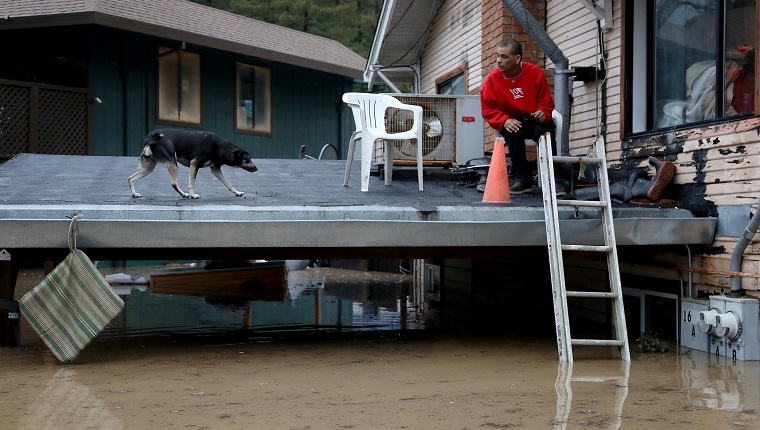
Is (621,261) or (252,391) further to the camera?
(621,261)

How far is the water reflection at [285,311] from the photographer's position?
29.9ft

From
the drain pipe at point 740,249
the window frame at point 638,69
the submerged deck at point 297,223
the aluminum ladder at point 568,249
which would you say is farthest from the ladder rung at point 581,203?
the window frame at point 638,69

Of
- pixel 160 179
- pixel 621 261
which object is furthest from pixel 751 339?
pixel 160 179

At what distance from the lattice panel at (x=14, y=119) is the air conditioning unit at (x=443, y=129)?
23.1ft

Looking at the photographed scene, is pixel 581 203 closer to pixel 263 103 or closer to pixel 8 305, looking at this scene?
pixel 8 305

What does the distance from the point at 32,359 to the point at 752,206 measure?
5486 mm

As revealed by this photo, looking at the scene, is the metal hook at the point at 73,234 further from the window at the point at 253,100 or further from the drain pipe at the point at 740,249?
the window at the point at 253,100

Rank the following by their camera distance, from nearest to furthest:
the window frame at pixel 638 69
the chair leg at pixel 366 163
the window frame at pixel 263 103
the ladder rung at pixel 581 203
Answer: the ladder rung at pixel 581 203 < the chair leg at pixel 366 163 < the window frame at pixel 638 69 < the window frame at pixel 263 103

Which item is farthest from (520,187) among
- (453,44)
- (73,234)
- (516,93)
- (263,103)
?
(263,103)

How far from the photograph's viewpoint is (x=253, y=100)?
1905 cm

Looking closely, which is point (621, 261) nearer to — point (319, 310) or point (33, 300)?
point (319, 310)

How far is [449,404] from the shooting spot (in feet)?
16.3

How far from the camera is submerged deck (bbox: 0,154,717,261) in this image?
6.34 m

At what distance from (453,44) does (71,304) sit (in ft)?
29.2
